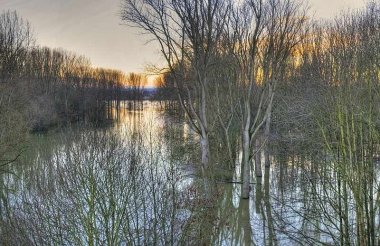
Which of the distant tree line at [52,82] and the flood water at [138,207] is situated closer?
the flood water at [138,207]

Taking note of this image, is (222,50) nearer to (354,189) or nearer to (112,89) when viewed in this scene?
(354,189)

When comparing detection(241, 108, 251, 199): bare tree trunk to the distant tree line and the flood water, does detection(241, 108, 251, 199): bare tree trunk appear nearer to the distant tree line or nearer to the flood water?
the flood water

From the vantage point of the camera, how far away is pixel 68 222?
770 cm

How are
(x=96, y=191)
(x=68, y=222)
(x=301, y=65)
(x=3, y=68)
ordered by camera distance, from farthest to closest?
(x=3, y=68) < (x=301, y=65) < (x=96, y=191) < (x=68, y=222)

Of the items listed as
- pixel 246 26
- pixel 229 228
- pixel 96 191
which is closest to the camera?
pixel 96 191

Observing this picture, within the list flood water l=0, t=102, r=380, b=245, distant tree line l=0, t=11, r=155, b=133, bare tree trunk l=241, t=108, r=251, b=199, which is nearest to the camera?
flood water l=0, t=102, r=380, b=245

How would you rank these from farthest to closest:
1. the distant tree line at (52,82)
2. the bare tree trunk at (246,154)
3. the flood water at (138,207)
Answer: the distant tree line at (52,82) → the bare tree trunk at (246,154) → the flood water at (138,207)

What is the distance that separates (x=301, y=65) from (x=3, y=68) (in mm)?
30452

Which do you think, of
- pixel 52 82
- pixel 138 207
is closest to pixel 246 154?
pixel 138 207

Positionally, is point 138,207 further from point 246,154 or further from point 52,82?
point 52,82

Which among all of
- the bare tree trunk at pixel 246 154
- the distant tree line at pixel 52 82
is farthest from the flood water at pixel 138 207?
the distant tree line at pixel 52 82

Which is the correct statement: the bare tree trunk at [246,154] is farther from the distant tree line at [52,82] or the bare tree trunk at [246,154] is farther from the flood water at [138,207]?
the distant tree line at [52,82]

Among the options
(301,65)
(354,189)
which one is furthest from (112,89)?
(354,189)

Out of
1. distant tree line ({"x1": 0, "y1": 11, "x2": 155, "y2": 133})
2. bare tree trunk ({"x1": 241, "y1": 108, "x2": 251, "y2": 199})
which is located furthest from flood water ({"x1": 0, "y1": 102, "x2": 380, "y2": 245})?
distant tree line ({"x1": 0, "y1": 11, "x2": 155, "y2": 133})
